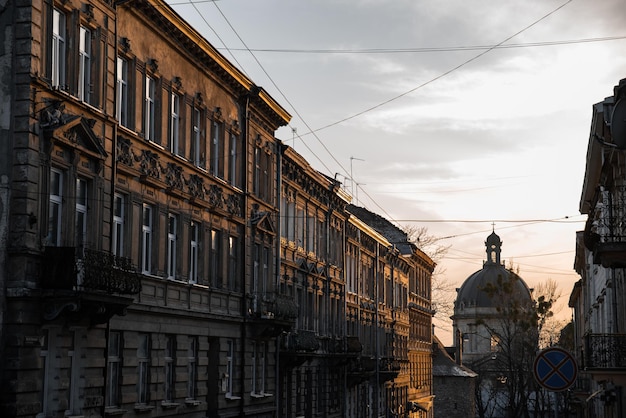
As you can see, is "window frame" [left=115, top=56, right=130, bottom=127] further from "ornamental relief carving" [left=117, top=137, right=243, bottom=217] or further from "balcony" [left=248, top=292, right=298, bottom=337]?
"balcony" [left=248, top=292, right=298, bottom=337]

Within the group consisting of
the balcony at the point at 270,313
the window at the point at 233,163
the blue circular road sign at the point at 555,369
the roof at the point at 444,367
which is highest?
the window at the point at 233,163

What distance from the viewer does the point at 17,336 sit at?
18.7 metres

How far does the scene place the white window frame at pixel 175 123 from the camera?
27.1m

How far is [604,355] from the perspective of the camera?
2458cm

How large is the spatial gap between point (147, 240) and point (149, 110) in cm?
316

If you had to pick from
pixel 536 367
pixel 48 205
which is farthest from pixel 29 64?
pixel 536 367

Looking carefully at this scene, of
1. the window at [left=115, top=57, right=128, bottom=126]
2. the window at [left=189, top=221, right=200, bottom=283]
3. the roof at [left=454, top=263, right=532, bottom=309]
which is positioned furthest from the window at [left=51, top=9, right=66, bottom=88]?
the roof at [left=454, top=263, right=532, bottom=309]

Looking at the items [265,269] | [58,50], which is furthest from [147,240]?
[265,269]

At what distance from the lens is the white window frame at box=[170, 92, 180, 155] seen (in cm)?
2711

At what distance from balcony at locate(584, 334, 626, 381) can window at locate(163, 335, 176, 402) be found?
10.1 metres

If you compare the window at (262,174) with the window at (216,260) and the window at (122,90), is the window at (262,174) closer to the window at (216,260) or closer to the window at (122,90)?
the window at (216,260)

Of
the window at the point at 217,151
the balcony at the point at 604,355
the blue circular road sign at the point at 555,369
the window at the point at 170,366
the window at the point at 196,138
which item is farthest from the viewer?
the window at the point at 217,151

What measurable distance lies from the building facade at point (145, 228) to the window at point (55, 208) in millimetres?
41

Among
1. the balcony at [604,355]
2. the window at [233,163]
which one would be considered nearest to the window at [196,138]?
the window at [233,163]
